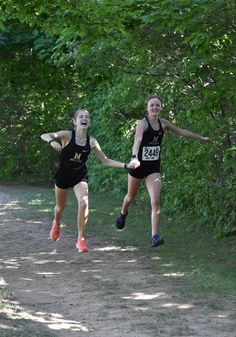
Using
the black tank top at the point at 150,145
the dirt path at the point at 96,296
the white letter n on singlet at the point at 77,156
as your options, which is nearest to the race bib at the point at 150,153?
the black tank top at the point at 150,145

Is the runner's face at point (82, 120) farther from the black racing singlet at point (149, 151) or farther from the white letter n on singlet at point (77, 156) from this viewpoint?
the black racing singlet at point (149, 151)

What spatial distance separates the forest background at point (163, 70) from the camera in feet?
25.1

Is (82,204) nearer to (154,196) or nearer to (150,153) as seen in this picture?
(154,196)

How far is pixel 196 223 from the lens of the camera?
11898 millimetres

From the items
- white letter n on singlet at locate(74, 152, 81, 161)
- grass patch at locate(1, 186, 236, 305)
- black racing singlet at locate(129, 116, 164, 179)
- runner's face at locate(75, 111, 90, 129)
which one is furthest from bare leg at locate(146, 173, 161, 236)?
runner's face at locate(75, 111, 90, 129)

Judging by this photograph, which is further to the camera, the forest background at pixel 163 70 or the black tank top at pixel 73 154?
the black tank top at pixel 73 154

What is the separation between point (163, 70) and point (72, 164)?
2.32 meters

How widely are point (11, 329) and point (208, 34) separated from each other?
146 inches

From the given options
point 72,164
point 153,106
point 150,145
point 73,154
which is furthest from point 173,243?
point 153,106

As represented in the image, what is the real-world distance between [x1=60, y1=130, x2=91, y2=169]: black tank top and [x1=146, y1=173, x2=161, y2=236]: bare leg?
2.97ft

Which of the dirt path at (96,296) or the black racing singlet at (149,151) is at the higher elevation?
the black racing singlet at (149,151)

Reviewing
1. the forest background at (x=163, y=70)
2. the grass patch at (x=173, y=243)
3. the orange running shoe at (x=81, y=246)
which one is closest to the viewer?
the forest background at (x=163, y=70)

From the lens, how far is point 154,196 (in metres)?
9.22

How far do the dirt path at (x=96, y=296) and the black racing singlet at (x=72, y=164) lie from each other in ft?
3.35
